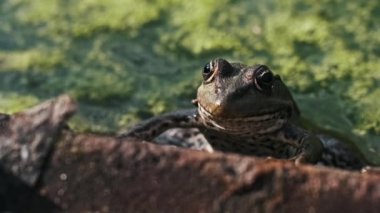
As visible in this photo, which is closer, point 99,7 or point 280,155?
point 280,155

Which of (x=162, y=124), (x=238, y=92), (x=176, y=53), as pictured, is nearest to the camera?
(x=238, y=92)

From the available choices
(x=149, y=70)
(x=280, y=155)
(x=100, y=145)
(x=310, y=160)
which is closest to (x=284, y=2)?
(x=149, y=70)

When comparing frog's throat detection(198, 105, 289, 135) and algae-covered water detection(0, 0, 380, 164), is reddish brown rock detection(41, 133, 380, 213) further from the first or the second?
algae-covered water detection(0, 0, 380, 164)

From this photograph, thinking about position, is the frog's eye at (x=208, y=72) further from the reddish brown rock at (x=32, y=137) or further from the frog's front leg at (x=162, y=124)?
the reddish brown rock at (x=32, y=137)

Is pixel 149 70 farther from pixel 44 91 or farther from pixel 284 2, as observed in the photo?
pixel 284 2

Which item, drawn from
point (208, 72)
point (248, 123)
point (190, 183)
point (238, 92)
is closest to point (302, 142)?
point (248, 123)

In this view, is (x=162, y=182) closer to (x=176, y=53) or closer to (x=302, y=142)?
(x=302, y=142)
